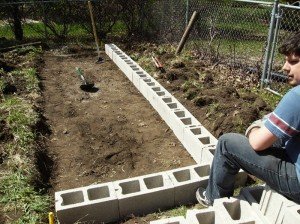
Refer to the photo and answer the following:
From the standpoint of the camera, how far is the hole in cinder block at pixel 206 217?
2539mm

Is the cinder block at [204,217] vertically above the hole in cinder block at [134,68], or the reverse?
the cinder block at [204,217]

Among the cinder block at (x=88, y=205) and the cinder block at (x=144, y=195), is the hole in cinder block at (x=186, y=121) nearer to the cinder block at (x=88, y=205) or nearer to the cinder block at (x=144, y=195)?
the cinder block at (x=144, y=195)

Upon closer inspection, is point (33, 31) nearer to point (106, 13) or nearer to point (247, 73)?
point (106, 13)

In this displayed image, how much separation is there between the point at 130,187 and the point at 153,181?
0.24 meters

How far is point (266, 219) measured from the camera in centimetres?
247

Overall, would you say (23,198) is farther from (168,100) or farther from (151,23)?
(151,23)

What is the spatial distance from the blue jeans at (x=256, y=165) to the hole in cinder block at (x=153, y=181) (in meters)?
0.73

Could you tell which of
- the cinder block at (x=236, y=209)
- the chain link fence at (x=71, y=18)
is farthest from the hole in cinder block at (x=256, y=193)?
the chain link fence at (x=71, y=18)

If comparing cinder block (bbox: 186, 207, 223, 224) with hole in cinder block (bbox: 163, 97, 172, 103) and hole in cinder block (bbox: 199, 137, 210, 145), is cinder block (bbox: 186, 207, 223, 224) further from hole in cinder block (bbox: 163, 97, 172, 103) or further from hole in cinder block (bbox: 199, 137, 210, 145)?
hole in cinder block (bbox: 163, 97, 172, 103)

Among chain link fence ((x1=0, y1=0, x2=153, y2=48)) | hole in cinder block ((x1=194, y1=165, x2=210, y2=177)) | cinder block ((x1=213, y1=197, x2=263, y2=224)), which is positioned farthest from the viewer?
chain link fence ((x1=0, y1=0, x2=153, y2=48))

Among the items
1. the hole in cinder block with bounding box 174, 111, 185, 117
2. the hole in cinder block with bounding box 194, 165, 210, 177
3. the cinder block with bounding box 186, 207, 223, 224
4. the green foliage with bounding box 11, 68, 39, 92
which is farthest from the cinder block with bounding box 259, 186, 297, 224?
the green foliage with bounding box 11, 68, 39, 92

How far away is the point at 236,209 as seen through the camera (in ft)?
8.83

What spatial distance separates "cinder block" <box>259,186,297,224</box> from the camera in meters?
2.32

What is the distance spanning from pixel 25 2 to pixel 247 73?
6742mm
